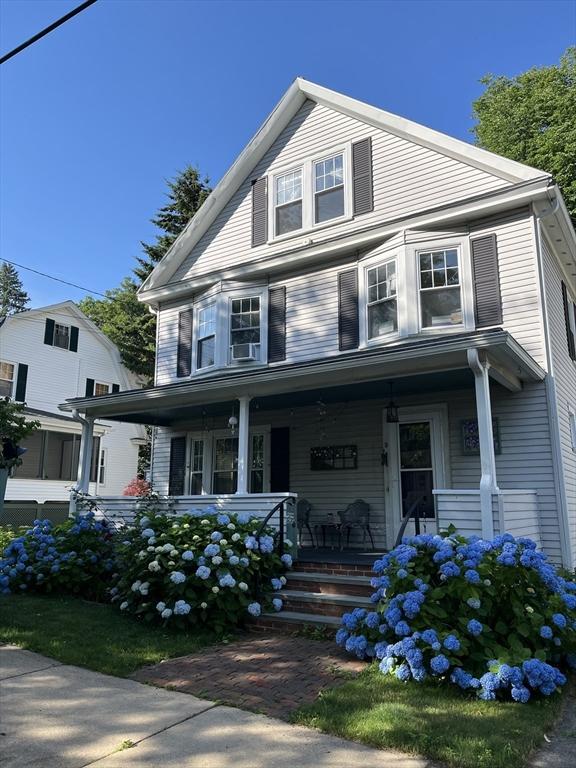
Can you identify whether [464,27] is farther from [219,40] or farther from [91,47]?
[91,47]

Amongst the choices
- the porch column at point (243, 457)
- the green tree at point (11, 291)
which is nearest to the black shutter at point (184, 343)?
the porch column at point (243, 457)

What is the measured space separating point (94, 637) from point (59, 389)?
1845cm

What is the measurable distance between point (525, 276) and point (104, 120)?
8921 mm

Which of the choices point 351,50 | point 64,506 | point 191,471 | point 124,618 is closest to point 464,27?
point 351,50

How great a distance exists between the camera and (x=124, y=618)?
280 inches

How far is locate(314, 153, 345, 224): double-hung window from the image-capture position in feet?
37.0

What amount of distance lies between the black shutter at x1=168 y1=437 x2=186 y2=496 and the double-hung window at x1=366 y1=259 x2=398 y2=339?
4962mm

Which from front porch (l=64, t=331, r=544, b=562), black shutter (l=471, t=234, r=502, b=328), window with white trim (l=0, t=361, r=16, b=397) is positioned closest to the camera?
front porch (l=64, t=331, r=544, b=562)

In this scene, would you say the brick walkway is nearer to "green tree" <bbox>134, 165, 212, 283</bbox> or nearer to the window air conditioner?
the window air conditioner

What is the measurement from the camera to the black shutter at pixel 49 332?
2280 cm

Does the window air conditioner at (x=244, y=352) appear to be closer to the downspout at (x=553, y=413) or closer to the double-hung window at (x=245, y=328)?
the double-hung window at (x=245, y=328)

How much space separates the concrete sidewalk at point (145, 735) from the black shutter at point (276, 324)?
288 inches

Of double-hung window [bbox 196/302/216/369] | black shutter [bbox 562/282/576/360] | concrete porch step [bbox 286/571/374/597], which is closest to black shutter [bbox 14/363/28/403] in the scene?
double-hung window [bbox 196/302/216/369]

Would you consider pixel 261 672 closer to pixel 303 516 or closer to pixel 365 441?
pixel 303 516
